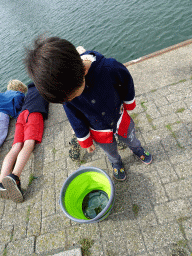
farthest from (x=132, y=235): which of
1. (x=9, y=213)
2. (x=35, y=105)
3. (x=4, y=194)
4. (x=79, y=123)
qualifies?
(x=35, y=105)

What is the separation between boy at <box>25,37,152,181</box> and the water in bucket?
0.33m

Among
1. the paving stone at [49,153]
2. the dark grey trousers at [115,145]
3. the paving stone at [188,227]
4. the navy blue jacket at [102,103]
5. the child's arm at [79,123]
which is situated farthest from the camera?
the paving stone at [49,153]

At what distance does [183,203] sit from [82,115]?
1.61 m

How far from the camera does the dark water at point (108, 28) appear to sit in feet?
22.2

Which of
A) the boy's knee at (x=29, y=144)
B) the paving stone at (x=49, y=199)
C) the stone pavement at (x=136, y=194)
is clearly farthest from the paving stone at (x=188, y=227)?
the boy's knee at (x=29, y=144)

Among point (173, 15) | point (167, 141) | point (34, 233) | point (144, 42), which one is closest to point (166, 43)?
point (144, 42)

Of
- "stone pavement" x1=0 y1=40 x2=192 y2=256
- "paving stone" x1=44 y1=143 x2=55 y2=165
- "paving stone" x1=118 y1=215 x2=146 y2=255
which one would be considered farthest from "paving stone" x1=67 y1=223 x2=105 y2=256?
"paving stone" x1=44 y1=143 x2=55 y2=165

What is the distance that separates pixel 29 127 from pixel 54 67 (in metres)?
2.65

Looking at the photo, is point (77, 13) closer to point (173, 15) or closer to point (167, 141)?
point (173, 15)

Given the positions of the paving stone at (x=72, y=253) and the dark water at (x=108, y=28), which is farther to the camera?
the dark water at (x=108, y=28)

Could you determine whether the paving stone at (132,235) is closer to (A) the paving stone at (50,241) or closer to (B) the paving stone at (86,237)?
(B) the paving stone at (86,237)

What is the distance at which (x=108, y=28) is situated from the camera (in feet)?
28.0

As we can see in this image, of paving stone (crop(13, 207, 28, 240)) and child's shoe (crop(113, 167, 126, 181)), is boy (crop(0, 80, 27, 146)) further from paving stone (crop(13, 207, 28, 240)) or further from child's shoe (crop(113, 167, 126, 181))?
child's shoe (crop(113, 167, 126, 181))

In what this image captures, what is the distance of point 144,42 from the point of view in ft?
22.3
